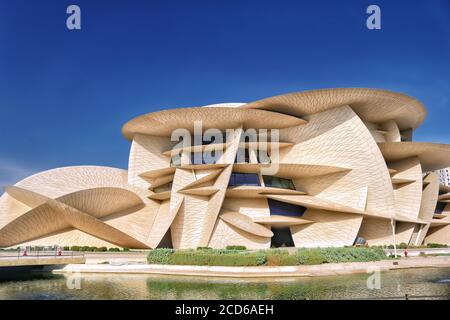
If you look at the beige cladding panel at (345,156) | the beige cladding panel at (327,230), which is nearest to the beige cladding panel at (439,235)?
the beige cladding panel at (345,156)

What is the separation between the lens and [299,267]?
19250mm

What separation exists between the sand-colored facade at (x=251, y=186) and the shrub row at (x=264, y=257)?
796 cm

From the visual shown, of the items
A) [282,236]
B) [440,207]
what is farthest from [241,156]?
[440,207]

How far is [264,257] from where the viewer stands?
19859 mm

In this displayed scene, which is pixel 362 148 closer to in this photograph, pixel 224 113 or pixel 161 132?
pixel 224 113

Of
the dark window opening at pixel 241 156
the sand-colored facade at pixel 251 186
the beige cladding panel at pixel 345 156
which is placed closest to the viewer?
the sand-colored facade at pixel 251 186

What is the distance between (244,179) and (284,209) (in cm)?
480

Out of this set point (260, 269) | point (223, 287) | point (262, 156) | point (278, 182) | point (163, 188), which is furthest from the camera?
point (163, 188)

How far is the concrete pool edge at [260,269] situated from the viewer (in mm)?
18859

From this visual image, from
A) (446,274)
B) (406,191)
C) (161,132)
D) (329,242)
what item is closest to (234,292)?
(446,274)

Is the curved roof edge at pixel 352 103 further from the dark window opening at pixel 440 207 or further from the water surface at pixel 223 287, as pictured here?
the water surface at pixel 223 287

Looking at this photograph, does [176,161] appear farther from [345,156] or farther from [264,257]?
[264,257]

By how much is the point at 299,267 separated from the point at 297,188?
1693 centimetres

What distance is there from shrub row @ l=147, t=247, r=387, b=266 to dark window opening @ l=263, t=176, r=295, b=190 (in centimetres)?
1244
